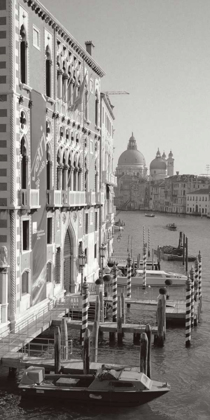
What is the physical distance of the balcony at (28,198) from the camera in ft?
49.3

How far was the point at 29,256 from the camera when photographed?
1588 centimetres

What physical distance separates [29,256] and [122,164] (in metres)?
148

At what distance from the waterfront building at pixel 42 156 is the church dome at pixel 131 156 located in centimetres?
13955

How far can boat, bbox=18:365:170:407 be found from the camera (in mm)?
12398

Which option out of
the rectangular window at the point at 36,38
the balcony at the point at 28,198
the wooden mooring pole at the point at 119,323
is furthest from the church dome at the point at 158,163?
the balcony at the point at 28,198

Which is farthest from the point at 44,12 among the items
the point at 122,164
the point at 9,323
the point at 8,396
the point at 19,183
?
the point at 122,164

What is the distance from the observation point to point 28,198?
15.2 meters

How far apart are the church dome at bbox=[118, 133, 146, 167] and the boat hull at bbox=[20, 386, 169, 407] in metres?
150

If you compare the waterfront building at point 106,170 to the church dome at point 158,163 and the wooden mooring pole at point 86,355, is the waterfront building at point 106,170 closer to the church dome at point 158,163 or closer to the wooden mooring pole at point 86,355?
the wooden mooring pole at point 86,355

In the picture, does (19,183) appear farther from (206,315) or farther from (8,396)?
(206,315)

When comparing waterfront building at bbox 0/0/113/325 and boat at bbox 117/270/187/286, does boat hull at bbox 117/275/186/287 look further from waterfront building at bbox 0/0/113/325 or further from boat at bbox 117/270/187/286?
waterfront building at bbox 0/0/113/325

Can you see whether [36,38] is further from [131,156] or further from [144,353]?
[131,156]

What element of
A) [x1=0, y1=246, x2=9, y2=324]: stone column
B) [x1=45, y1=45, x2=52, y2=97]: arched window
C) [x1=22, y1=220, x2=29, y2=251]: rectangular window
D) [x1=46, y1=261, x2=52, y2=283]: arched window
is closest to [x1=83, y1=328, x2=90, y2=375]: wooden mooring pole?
[x1=0, y1=246, x2=9, y2=324]: stone column

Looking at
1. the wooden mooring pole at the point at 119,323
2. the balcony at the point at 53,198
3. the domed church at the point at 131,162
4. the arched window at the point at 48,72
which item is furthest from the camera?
the domed church at the point at 131,162
